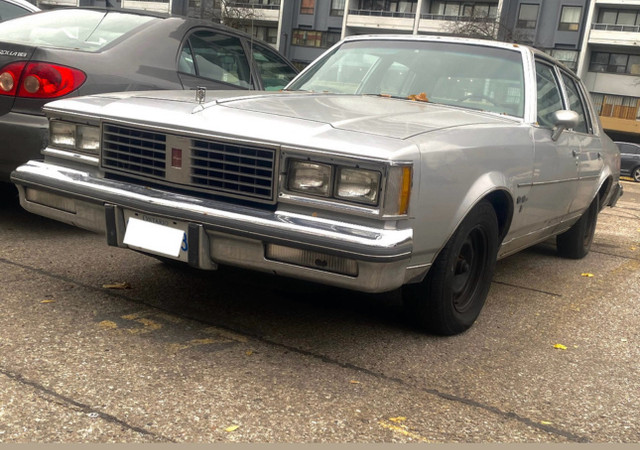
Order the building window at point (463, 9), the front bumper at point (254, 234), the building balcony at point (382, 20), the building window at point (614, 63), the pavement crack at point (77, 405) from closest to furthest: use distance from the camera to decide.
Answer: the pavement crack at point (77, 405), the front bumper at point (254, 234), the building window at point (614, 63), the building window at point (463, 9), the building balcony at point (382, 20)

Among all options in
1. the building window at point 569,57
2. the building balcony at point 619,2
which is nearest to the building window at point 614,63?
the building window at point 569,57

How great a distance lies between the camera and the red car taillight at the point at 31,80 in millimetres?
4789

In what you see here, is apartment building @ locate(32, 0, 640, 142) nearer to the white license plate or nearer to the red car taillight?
the red car taillight

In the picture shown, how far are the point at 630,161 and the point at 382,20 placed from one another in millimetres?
27670

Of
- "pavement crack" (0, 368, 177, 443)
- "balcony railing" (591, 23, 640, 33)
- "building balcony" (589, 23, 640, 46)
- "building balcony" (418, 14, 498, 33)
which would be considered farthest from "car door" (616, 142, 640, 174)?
"pavement crack" (0, 368, 177, 443)

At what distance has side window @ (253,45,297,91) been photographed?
6.53 meters

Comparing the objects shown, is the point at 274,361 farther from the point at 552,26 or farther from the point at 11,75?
the point at 552,26

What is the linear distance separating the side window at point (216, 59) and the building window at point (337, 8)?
48.4m

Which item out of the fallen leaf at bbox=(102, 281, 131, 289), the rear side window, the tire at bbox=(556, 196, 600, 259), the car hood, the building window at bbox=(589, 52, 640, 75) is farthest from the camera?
the building window at bbox=(589, 52, 640, 75)

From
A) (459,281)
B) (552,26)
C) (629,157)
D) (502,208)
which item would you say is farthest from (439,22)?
(459,281)

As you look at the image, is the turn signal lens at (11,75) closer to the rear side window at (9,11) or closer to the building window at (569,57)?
the rear side window at (9,11)

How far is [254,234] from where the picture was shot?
10.0 ft

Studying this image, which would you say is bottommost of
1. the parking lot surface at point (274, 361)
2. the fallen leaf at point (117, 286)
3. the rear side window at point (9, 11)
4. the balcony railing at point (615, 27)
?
the fallen leaf at point (117, 286)

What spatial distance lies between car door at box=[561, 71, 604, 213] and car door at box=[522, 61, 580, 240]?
139 millimetres
